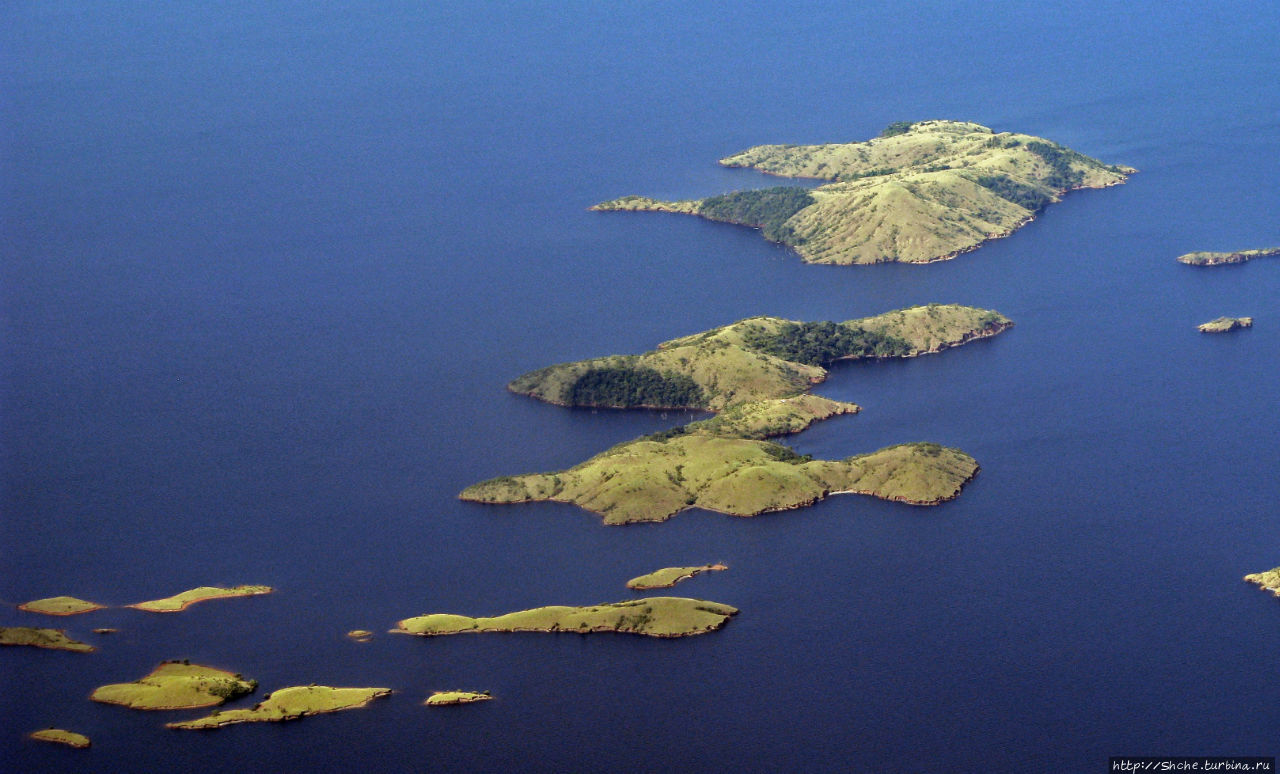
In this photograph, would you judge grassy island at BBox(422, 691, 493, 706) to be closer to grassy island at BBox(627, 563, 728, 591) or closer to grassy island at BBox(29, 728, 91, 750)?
grassy island at BBox(627, 563, 728, 591)

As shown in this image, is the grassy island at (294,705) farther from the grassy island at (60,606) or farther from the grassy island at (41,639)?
the grassy island at (60,606)

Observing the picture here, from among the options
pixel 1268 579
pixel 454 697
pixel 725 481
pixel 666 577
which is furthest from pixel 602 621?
pixel 1268 579

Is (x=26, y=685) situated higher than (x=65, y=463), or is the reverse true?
(x=65, y=463)

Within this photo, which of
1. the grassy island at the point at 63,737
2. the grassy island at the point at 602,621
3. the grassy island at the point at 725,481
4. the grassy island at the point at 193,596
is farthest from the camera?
the grassy island at the point at 725,481

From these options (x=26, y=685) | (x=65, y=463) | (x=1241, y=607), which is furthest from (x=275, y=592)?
(x=1241, y=607)

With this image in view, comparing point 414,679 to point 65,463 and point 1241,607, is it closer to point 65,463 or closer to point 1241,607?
point 65,463

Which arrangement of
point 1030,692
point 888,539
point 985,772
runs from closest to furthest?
point 985,772 → point 1030,692 → point 888,539

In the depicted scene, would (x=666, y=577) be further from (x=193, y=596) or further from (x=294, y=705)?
(x=193, y=596)

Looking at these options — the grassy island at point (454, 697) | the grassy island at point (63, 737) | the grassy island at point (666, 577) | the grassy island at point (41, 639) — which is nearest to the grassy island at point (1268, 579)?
the grassy island at point (666, 577)
